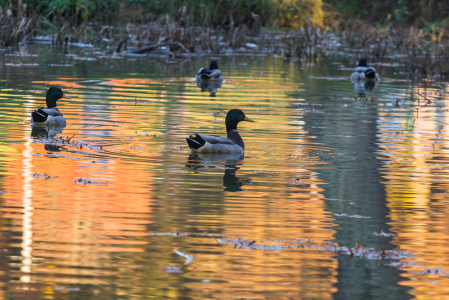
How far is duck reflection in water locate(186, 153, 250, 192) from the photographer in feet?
32.9

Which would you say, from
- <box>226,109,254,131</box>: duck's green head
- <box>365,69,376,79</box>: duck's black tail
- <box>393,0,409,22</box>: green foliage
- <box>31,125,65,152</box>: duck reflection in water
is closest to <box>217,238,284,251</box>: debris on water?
<box>31,125,65,152</box>: duck reflection in water

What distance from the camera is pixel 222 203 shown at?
8.84 metres

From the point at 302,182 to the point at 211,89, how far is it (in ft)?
40.8

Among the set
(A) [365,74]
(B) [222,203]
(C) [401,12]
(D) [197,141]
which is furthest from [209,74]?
(C) [401,12]

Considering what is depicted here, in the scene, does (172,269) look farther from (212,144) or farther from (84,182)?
(212,144)

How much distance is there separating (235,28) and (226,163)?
29698 mm

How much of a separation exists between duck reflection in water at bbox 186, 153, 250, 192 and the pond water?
0.05 metres

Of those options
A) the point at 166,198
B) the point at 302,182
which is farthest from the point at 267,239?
the point at 302,182

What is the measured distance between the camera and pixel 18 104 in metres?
17.4

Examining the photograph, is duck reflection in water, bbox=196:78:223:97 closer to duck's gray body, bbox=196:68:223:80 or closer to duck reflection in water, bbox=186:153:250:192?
duck's gray body, bbox=196:68:223:80

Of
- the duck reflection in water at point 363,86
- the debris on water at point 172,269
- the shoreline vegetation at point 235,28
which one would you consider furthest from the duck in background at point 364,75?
the debris on water at point 172,269

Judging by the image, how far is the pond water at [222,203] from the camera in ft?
20.5

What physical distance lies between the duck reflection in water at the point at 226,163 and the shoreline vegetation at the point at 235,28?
14.9 m

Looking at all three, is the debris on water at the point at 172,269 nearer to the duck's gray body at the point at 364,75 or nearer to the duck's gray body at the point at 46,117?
the duck's gray body at the point at 46,117
